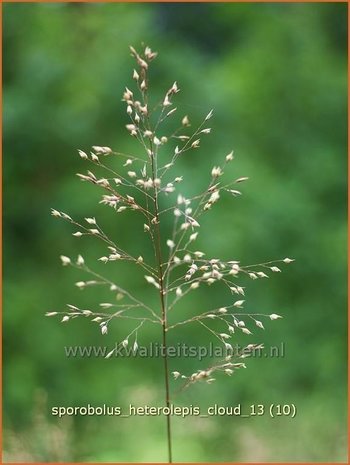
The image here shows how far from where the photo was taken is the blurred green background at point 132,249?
4094 mm

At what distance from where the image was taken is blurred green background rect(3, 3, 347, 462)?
409 centimetres

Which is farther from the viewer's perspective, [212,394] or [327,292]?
[327,292]

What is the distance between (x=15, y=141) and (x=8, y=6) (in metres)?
1.29

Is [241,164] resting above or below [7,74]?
below

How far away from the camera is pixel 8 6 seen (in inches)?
188

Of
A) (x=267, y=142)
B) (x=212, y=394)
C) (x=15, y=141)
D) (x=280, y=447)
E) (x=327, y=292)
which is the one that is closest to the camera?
(x=280, y=447)

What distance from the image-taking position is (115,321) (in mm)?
4766

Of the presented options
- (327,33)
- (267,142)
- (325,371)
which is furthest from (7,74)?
(327,33)

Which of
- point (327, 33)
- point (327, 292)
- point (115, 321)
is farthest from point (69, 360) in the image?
point (327, 33)

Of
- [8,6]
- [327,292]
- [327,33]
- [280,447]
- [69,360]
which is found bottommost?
[280,447]

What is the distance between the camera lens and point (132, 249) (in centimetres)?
454

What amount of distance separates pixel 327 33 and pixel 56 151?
4801 millimetres

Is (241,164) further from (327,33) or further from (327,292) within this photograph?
(327,33)

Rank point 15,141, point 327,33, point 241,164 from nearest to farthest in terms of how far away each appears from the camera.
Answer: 1. point 15,141
2. point 241,164
3. point 327,33
